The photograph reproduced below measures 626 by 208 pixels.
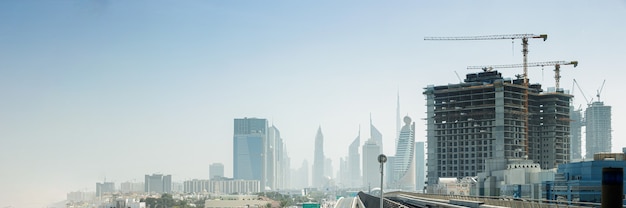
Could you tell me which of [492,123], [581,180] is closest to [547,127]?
[492,123]

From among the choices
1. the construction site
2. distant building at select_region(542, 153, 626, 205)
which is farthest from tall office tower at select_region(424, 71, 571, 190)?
distant building at select_region(542, 153, 626, 205)

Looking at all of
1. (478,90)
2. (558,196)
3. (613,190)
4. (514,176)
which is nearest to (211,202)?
(478,90)

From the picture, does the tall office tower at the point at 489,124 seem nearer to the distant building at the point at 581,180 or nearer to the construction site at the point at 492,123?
the construction site at the point at 492,123

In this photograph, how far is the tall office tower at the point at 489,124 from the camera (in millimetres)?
122688

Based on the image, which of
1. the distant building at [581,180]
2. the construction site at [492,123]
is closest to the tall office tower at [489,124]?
the construction site at [492,123]

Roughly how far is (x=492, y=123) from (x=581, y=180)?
60.6m

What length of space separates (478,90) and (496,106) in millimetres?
3863

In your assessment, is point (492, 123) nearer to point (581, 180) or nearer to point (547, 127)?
point (547, 127)

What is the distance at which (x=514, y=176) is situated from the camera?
3506 inches

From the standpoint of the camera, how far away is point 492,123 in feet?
407

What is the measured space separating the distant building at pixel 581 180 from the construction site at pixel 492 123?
4805cm

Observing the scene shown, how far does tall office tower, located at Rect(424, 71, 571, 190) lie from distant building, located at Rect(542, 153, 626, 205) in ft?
167

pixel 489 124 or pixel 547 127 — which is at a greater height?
pixel 489 124

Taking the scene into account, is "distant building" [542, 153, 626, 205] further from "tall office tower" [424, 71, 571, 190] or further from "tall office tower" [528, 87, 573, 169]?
"tall office tower" [528, 87, 573, 169]
